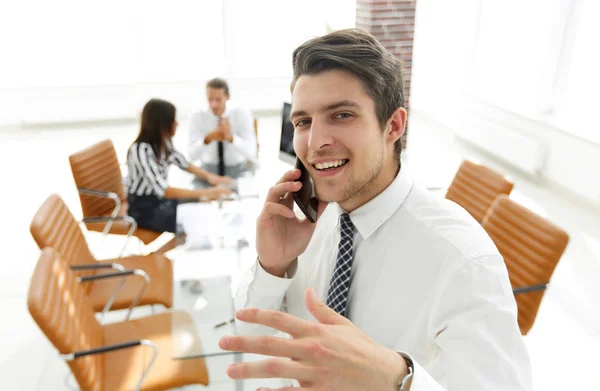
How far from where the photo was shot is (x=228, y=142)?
3592 mm

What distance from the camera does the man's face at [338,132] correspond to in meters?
1.14

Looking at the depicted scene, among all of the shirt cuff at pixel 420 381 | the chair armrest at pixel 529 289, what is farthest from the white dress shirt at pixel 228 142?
the shirt cuff at pixel 420 381

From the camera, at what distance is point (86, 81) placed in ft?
25.1

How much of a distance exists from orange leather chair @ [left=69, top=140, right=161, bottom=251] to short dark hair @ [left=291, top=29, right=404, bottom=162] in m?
2.22

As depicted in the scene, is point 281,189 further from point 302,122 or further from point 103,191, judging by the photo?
point 103,191

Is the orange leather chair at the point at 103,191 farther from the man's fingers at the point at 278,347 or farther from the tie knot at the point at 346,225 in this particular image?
the man's fingers at the point at 278,347

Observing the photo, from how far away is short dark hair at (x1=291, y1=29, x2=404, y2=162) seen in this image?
1.15 meters

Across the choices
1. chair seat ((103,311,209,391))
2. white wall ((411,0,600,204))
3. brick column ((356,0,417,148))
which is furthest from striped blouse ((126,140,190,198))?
white wall ((411,0,600,204))

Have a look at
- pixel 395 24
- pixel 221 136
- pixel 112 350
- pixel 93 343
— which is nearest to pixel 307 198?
pixel 112 350

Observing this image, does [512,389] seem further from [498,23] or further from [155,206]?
[498,23]

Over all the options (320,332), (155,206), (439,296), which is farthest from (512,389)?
(155,206)

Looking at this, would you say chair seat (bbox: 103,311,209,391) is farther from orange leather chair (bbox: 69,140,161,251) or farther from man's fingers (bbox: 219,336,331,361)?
man's fingers (bbox: 219,336,331,361)

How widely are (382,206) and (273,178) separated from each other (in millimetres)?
2370

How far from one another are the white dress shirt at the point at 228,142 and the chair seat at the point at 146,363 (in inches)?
63.4
